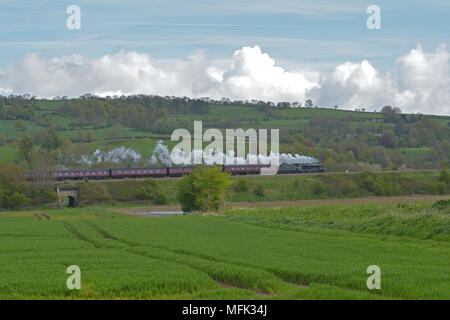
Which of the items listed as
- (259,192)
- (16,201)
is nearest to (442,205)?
(259,192)

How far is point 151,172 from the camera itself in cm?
12362

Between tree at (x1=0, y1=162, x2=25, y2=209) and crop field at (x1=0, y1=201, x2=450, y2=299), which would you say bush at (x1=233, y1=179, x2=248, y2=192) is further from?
crop field at (x1=0, y1=201, x2=450, y2=299)

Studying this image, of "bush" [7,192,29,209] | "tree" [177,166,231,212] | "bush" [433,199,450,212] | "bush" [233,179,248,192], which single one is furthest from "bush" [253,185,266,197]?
"bush" [433,199,450,212]

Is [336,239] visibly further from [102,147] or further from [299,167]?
[102,147]

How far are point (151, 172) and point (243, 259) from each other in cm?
9518

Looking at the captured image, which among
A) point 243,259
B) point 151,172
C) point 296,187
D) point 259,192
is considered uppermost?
point 151,172

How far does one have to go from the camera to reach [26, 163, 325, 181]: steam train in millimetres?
118500

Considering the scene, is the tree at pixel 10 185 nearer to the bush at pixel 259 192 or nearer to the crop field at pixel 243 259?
the bush at pixel 259 192

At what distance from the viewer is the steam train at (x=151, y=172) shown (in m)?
118

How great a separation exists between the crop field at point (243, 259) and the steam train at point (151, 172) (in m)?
66.3

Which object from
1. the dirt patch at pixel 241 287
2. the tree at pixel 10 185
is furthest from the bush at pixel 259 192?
the dirt patch at pixel 241 287

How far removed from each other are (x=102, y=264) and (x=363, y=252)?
13.5 meters

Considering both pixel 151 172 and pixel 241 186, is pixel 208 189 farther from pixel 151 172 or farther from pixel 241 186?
pixel 151 172

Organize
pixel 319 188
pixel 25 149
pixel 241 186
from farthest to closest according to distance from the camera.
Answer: pixel 25 149, pixel 319 188, pixel 241 186
